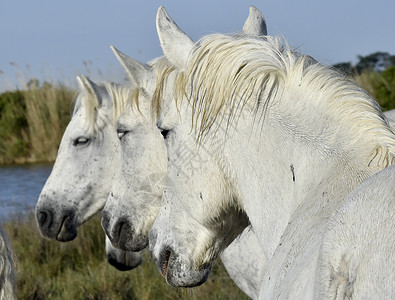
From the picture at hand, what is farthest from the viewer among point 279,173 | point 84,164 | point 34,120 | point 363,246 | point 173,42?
point 34,120

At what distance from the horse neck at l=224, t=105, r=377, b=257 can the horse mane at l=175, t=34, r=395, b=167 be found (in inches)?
2.5

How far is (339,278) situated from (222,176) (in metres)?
0.94

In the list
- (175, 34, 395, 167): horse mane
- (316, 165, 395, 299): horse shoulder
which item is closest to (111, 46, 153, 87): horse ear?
(175, 34, 395, 167): horse mane

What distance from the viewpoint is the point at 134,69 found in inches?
153

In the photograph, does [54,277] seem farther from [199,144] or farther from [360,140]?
[360,140]

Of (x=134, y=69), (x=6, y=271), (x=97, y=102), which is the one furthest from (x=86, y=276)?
(x=6, y=271)

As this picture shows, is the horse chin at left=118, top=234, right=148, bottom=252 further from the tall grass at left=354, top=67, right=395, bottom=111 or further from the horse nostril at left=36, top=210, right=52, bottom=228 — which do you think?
the tall grass at left=354, top=67, right=395, bottom=111

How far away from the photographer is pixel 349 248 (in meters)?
1.52

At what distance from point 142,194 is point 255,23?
1.07 metres

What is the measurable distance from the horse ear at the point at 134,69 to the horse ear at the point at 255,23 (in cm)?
76

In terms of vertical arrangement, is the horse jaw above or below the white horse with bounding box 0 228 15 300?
below

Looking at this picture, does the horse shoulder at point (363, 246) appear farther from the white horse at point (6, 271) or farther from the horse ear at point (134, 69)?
the horse ear at point (134, 69)

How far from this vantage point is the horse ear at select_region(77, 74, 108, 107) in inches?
181

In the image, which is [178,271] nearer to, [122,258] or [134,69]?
[134,69]
